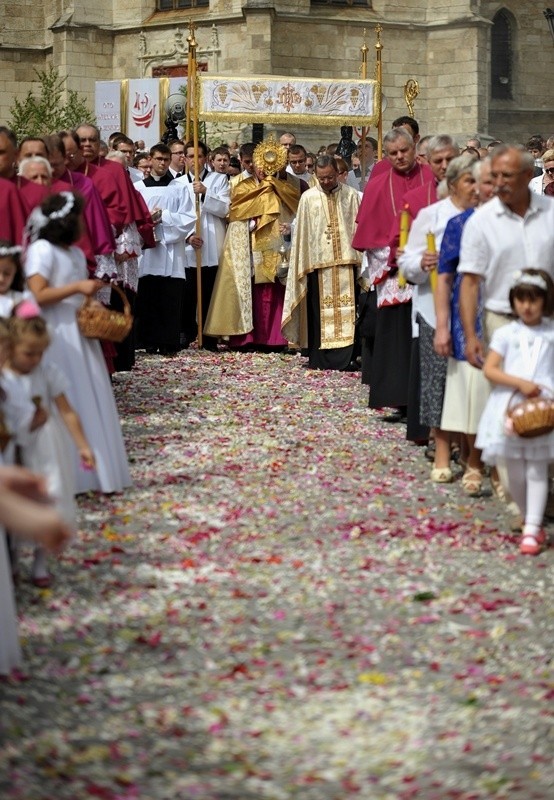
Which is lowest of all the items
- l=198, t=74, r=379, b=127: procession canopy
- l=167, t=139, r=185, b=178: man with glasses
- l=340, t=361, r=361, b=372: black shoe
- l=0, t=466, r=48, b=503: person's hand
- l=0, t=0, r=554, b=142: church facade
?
l=340, t=361, r=361, b=372: black shoe

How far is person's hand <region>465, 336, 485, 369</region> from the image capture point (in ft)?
28.8

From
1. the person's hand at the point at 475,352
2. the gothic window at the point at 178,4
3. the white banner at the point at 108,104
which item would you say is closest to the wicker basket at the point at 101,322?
the person's hand at the point at 475,352

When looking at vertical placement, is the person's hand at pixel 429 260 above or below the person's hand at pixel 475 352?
above

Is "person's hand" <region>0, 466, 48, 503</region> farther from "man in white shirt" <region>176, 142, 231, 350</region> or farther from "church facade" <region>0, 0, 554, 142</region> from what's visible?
"church facade" <region>0, 0, 554, 142</region>

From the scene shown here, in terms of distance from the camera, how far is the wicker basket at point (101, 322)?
8.88 m

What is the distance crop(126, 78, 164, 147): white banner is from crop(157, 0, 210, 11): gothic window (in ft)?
27.8

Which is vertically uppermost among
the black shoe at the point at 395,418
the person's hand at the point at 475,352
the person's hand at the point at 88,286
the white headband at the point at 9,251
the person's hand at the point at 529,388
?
the white headband at the point at 9,251

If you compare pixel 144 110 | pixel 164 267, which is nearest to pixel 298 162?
pixel 164 267

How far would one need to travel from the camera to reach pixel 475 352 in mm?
8805

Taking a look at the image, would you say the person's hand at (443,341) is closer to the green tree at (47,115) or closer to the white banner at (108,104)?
the white banner at (108,104)

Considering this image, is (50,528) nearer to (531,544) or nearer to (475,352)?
(531,544)

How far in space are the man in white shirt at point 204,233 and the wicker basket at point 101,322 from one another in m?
8.60

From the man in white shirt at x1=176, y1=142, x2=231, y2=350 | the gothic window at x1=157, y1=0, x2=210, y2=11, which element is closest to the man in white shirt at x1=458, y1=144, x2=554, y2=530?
the man in white shirt at x1=176, y1=142, x2=231, y2=350

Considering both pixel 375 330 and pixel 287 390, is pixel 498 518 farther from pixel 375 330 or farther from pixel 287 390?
pixel 287 390
